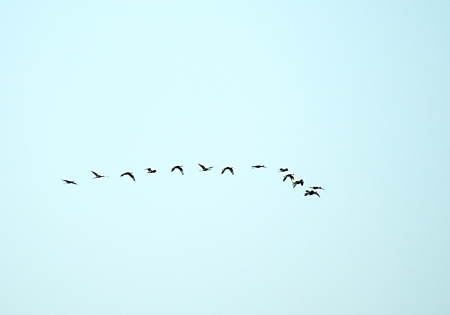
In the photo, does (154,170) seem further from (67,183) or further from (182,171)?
(67,183)

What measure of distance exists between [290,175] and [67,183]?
3818cm

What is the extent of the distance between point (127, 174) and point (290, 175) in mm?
29436

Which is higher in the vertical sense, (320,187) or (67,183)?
(320,187)

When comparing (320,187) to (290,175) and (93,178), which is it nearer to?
(290,175)

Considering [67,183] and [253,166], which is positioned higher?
[253,166]

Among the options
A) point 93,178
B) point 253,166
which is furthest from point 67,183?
point 253,166

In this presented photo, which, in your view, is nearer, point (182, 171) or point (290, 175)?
point (182, 171)

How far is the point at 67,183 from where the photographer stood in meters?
114

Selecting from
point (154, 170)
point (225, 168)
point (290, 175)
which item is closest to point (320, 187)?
point (290, 175)

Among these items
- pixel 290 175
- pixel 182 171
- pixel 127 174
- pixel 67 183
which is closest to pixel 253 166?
pixel 290 175

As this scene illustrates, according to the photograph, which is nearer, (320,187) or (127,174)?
(127,174)

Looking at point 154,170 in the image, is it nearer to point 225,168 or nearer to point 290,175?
point 225,168

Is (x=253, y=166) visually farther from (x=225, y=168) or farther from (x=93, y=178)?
(x=93, y=178)

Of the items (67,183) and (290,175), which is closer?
(67,183)
